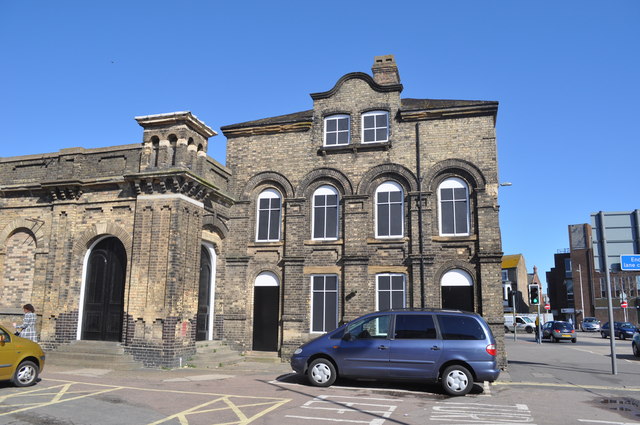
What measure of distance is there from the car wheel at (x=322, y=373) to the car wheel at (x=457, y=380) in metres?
2.39

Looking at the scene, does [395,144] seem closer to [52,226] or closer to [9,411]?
[52,226]

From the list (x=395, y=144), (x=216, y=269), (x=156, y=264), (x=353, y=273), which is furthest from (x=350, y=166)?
(x=156, y=264)

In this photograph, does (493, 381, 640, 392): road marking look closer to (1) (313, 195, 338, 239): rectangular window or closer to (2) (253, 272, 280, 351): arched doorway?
(1) (313, 195, 338, 239): rectangular window

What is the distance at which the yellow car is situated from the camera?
9586 millimetres

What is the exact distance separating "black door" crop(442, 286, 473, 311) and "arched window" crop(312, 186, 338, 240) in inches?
169

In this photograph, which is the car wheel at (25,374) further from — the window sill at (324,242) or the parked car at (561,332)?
the parked car at (561,332)

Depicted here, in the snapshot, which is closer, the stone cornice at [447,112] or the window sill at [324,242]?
the stone cornice at [447,112]

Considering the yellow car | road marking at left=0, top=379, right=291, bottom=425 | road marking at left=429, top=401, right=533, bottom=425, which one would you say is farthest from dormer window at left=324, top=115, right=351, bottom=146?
the yellow car

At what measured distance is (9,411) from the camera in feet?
25.7

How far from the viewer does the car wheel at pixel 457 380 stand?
9938 millimetres

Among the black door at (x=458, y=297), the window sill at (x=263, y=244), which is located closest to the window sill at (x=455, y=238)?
the black door at (x=458, y=297)

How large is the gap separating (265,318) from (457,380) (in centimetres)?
872

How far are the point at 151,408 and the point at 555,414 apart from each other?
22.8ft

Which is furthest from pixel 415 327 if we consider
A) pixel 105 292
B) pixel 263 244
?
pixel 105 292
